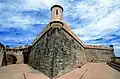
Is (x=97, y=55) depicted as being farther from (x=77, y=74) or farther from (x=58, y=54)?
(x=58, y=54)

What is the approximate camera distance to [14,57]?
54.8ft

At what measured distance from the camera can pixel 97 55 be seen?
15469 millimetres

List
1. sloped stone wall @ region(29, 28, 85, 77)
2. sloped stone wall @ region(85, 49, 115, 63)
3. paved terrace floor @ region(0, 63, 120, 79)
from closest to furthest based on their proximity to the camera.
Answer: paved terrace floor @ region(0, 63, 120, 79) < sloped stone wall @ region(29, 28, 85, 77) < sloped stone wall @ region(85, 49, 115, 63)

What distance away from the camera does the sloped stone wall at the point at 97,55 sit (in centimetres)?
1486

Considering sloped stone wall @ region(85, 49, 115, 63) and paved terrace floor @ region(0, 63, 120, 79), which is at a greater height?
sloped stone wall @ region(85, 49, 115, 63)

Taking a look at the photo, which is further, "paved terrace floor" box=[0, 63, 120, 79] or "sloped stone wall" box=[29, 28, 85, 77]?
"sloped stone wall" box=[29, 28, 85, 77]

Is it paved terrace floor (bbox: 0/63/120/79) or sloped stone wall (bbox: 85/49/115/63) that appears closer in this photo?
paved terrace floor (bbox: 0/63/120/79)

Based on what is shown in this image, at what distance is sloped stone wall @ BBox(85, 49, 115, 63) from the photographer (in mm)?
14859

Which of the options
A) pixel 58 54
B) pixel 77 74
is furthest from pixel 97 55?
pixel 58 54

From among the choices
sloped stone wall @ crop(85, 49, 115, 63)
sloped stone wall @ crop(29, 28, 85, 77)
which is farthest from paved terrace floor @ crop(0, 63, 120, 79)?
sloped stone wall @ crop(85, 49, 115, 63)

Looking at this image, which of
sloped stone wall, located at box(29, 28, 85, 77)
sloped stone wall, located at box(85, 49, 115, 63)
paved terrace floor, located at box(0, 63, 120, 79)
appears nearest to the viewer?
paved terrace floor, located at box(0, 63, 120, 79)

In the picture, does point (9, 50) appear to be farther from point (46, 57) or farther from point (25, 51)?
point (46, 57)

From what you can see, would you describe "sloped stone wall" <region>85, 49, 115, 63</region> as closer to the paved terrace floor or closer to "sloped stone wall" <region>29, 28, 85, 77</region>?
"sloped stone wall" <region>29, 28, 85, 77</region>

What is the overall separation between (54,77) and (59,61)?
113 cm
